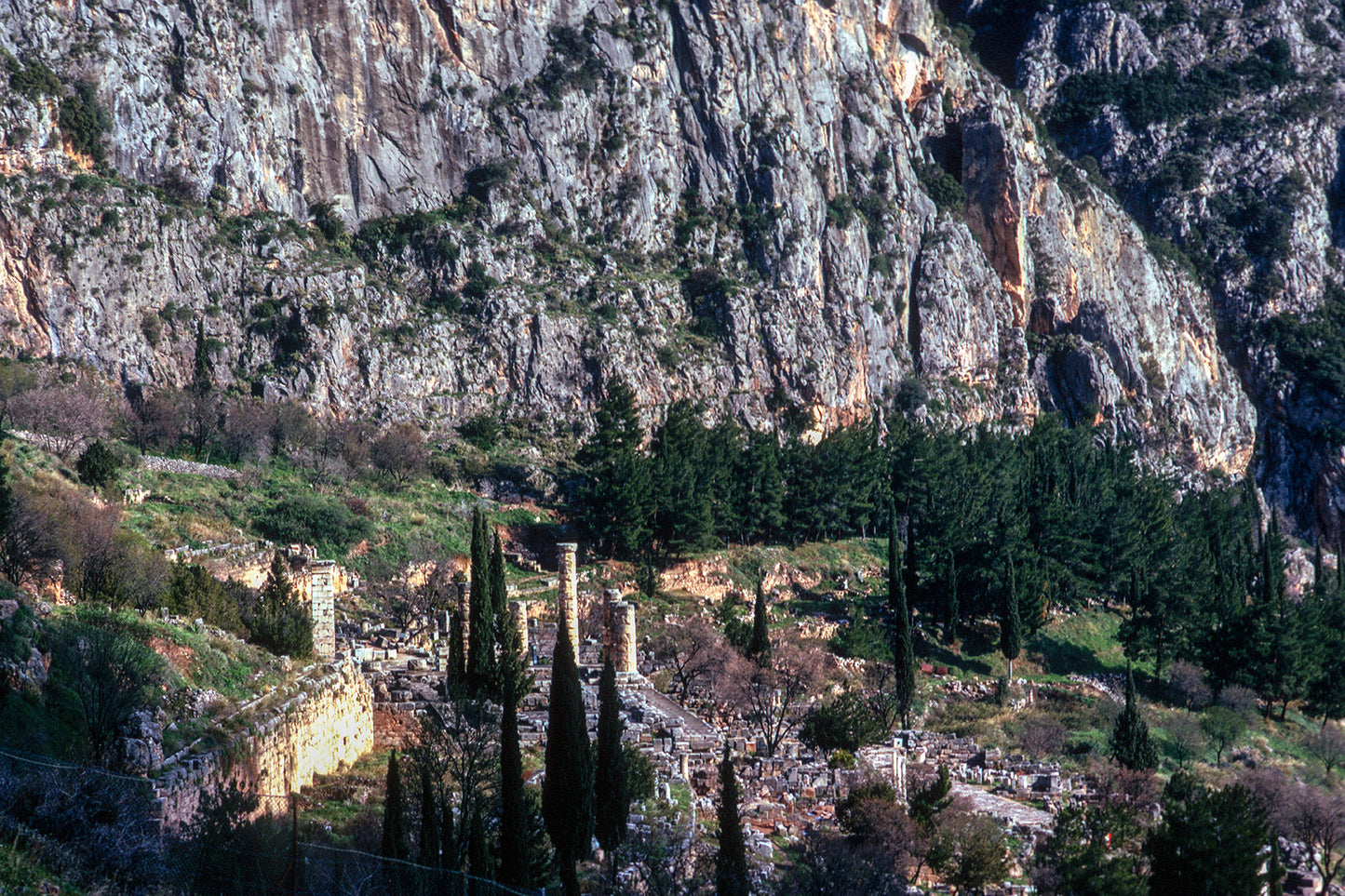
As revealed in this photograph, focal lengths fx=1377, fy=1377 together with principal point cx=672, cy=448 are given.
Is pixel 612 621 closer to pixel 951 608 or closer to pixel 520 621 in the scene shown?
pixel 520 621

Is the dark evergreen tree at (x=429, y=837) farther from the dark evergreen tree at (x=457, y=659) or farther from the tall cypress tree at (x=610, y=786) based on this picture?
the dark evergreen tree at (x=457, y=659)

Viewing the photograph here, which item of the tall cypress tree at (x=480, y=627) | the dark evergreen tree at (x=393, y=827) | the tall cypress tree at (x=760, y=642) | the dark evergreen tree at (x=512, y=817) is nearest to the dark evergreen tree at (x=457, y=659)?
the tall cypress tree at (x=480, y=627)

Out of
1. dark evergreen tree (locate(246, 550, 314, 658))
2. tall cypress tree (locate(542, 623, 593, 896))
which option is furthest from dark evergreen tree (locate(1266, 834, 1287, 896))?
dark evergreen tree (locate(246, 550, 314, 658))

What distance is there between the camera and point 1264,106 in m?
109

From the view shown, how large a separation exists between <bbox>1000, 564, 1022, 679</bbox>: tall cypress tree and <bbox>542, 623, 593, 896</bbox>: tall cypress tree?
97.7ft

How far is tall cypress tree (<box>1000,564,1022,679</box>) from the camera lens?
5094 cm

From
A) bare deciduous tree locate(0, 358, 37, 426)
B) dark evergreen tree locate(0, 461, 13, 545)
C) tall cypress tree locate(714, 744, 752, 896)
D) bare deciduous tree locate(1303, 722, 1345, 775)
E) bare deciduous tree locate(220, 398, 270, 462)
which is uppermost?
bare deciduous tree locate(0, 358, 37, 426)

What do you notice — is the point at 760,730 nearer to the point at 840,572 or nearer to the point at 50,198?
the point at 840,572

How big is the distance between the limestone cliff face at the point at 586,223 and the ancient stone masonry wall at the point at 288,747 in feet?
122

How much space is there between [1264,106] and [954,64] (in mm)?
28957

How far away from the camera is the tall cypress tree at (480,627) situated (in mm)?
31906

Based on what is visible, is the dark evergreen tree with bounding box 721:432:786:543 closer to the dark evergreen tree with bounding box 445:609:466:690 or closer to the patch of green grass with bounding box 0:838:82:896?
the dark evergreen tree with bounding box 445:609:466:690

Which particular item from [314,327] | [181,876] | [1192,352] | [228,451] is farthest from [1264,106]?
[181,876]

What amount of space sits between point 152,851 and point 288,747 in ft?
24.6
